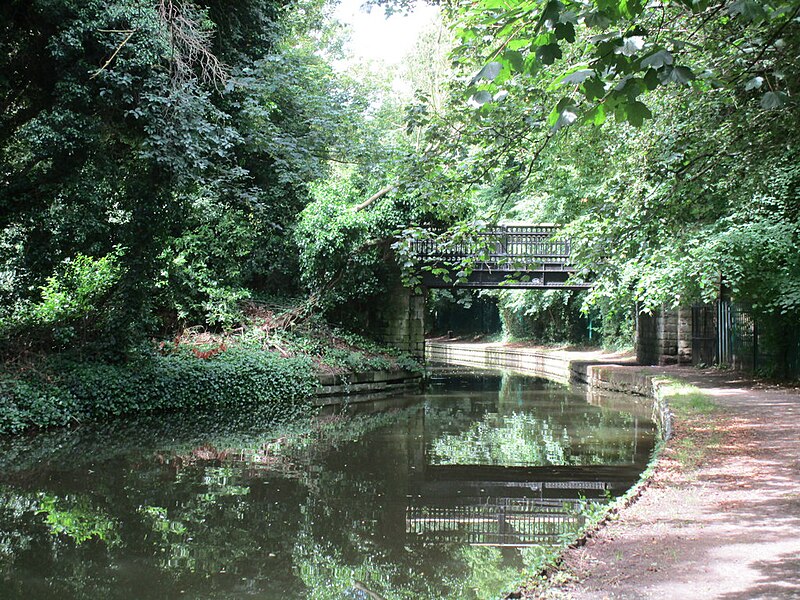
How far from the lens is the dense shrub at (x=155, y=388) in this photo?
10547 millimetres

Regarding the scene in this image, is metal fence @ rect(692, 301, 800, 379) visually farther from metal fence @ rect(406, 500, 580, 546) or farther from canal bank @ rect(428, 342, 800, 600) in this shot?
metal fence @ rect(406, 500, 580, 546)

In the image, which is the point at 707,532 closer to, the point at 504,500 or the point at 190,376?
the point at 504,500

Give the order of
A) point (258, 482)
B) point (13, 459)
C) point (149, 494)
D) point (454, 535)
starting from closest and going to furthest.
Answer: point (454, 535), point (149, 494), point (258, 482), point (13, 459)

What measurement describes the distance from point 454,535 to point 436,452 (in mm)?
3619

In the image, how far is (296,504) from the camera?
22.1ft

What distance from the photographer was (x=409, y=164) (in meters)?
7.41

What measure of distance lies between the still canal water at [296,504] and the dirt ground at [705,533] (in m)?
0.87

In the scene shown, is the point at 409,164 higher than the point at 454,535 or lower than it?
higher

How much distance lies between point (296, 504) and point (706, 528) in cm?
376

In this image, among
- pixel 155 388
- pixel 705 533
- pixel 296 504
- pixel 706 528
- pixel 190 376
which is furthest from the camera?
pixel 190 376

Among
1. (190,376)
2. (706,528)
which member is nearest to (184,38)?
(190,376)

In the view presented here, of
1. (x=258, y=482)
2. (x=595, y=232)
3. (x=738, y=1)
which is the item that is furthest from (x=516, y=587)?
(x=595, y=232)

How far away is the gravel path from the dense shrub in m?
8.37

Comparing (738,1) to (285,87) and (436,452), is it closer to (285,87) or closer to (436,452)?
(436,452)
